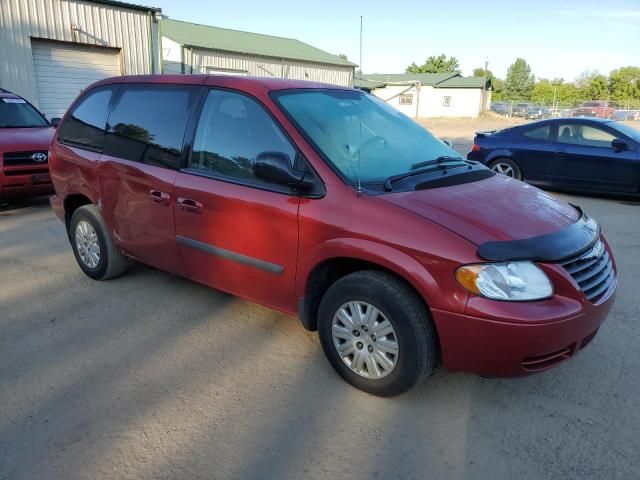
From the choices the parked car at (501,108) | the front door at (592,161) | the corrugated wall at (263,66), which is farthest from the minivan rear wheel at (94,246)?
the parked car at (501,108)

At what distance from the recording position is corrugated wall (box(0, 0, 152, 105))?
43.4 ft

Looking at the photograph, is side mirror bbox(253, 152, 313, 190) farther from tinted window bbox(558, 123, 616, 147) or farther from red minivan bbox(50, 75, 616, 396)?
tinted window bbox(558, 123, 616, 147)

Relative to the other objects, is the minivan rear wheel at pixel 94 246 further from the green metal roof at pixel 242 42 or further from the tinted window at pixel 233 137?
the green metal roof at pixel 242 42

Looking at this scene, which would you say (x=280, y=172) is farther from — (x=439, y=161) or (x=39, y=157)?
(x=39, y=157)

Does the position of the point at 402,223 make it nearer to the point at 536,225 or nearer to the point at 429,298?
the point at 429,298

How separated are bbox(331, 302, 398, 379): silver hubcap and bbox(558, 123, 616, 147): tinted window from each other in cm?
783

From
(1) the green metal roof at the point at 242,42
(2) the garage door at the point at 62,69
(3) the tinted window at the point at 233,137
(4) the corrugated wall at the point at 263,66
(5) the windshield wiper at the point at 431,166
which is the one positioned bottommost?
(5) the windshield wiper at the point at 431,166

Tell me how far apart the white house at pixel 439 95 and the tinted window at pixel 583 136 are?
1609 inches

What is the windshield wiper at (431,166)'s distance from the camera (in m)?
3.24

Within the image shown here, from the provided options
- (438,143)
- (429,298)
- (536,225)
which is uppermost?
→ (438,143)

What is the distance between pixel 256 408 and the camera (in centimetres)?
303

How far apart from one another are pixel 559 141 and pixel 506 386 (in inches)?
292

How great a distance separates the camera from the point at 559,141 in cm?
946

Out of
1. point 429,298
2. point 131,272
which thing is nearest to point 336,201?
point 429,298
